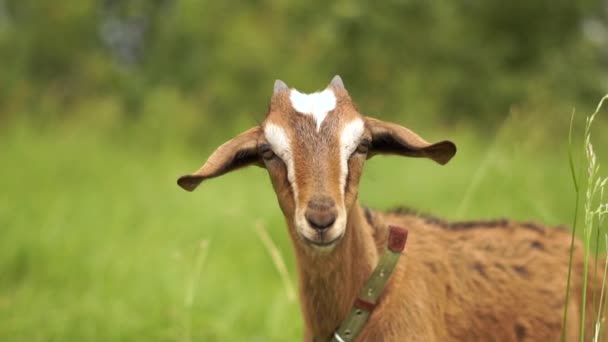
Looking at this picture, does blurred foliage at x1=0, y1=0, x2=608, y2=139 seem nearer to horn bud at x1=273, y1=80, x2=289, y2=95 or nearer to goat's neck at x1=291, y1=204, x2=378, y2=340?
horn bud at x1=273, y1=80, x2=289, y2=95

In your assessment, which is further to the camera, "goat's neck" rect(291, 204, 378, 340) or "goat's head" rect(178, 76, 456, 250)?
"goat's neck" rect(291, 204, 378, 340)

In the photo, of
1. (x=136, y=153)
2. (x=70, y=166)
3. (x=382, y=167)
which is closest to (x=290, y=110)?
(x=382, y=167)

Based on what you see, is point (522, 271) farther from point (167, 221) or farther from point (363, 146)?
point (167, 221)

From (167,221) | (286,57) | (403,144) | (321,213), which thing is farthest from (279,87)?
(286,57)

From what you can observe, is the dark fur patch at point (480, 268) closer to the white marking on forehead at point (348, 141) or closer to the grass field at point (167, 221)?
the grass field at point (167, 221)

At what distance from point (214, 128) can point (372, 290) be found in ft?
42.1

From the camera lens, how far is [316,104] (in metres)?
3.83

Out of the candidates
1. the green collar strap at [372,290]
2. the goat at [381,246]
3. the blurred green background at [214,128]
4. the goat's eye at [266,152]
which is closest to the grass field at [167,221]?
the blurred green background at [214,128]

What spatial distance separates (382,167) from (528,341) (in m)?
7.12

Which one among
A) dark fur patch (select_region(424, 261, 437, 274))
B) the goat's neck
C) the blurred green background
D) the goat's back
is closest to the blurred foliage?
the blurred green background

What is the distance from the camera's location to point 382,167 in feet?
37.6

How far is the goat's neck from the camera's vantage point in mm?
3986

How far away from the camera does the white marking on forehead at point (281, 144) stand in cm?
365

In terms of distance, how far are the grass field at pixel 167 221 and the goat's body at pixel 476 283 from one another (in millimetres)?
525
